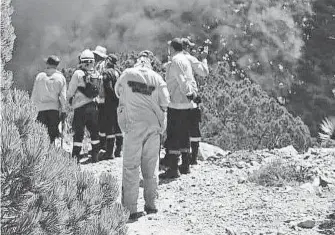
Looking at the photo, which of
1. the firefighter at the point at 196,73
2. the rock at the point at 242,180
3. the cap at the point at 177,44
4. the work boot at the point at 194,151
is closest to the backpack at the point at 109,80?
the firefighter at the point at 196,73

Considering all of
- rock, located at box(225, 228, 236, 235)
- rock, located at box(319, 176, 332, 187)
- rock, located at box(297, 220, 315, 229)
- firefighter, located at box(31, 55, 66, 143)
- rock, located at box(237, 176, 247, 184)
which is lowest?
rock, located at box(225, 228, 236, 235)

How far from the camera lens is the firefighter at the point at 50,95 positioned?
7.89m

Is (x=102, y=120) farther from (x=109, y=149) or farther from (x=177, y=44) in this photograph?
(x=177, y=44)

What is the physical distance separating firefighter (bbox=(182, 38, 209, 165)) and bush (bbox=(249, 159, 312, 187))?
1.05 meters

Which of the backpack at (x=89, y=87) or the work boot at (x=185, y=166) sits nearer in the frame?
the work boot at (x=185, y=166)

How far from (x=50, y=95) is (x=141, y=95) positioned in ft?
8.26

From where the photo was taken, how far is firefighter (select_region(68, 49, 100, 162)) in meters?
8.29

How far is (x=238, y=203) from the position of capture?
673 cm

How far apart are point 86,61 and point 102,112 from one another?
108 centimetres

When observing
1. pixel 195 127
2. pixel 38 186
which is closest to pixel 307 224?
pixel 195 127

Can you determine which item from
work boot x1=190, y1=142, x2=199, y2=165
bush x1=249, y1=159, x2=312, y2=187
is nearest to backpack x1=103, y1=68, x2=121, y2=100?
work boot x1=190, y1=142, x2=199, y2=165

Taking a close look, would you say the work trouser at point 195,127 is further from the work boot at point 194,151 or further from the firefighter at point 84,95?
the firefighter at point 84,95

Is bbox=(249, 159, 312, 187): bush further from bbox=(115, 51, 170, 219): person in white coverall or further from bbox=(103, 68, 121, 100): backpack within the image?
bbox=(103, 68, 121, 100): backpack

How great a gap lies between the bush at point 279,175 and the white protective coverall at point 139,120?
215cm
